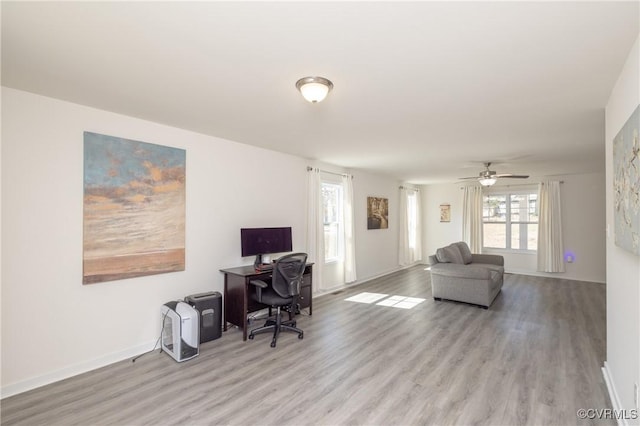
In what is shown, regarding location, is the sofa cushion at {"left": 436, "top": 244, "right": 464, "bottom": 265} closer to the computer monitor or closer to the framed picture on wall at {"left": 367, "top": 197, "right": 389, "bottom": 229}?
the framed picture on wall at {"left": 367, "top": 197, "right": 389, "bottom": 229}

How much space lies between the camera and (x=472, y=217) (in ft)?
27.4

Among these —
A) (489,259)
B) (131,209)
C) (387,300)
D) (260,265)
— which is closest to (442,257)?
(387,300)

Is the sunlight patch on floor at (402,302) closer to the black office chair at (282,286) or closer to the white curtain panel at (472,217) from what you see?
the black office chair at (282,286)

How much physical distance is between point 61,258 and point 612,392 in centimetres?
470

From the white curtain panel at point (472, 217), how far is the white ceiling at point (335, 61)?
494 cm

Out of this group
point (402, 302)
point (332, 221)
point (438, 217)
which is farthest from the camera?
point (438, 217)

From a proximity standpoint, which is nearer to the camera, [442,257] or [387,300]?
[387,300]

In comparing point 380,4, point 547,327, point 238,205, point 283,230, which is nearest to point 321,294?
point 283,230

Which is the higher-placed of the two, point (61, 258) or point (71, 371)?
point (61, 258)

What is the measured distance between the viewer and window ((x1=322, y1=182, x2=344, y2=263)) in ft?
19.5

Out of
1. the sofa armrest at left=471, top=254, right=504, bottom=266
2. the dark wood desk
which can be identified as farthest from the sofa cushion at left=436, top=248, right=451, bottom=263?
the dark wood desk

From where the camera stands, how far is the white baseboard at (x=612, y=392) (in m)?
2.15

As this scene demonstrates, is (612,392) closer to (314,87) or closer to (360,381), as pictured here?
(360,381)

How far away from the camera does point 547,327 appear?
4.05 metres
